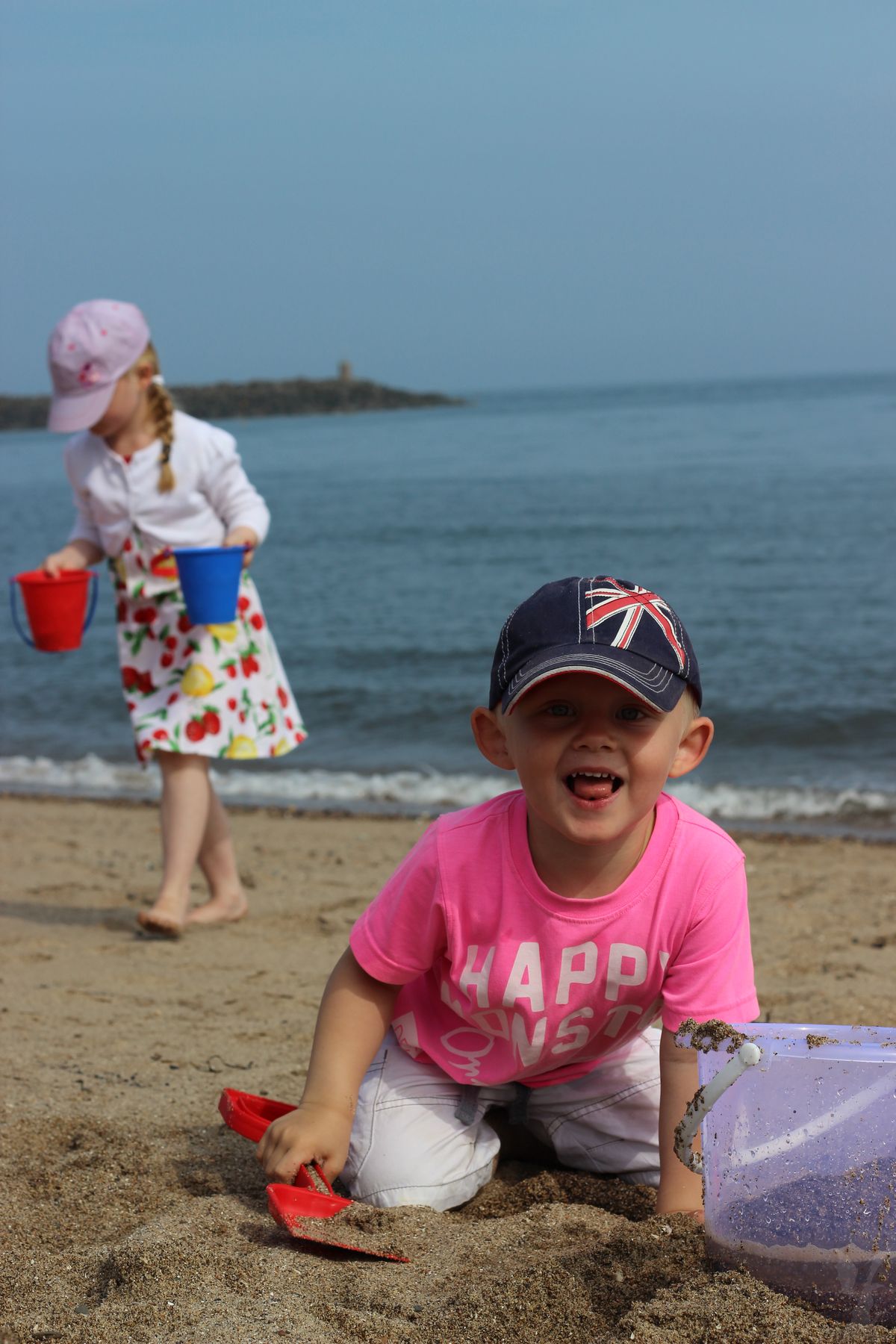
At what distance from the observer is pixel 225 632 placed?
4.20 meters

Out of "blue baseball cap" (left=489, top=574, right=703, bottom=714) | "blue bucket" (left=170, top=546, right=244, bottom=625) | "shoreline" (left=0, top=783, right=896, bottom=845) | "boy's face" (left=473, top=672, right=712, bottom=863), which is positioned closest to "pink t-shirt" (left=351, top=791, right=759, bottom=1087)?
"boy's face" (left=473, top=672, right=712, bottom=863)

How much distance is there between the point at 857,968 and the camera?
3566 mm

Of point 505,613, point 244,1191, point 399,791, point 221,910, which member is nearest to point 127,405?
point 221,910

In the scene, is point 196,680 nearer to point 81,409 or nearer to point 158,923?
point 158,923

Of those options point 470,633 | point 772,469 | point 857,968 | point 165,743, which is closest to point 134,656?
point 165,743

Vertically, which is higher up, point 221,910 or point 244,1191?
point 244,1191

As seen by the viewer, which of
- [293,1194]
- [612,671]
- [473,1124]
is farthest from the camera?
[473,1124]

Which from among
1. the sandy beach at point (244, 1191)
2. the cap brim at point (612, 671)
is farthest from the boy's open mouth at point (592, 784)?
the sandy beach at point (244, 1191)

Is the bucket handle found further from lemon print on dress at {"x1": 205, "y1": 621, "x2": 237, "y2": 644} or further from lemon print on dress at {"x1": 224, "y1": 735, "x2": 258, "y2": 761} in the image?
lemon print on dress at {"x1": 205, "y1": 621, "x2": 237, "y2": 644}

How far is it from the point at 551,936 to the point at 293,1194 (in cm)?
55

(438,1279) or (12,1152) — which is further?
(12,1152)

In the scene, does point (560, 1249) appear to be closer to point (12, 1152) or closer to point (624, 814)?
point (624, 814)

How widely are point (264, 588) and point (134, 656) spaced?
10.8 metres

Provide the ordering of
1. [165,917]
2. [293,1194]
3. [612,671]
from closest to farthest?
1. [612,671]
2. [293,1194]
3. [165,917]
